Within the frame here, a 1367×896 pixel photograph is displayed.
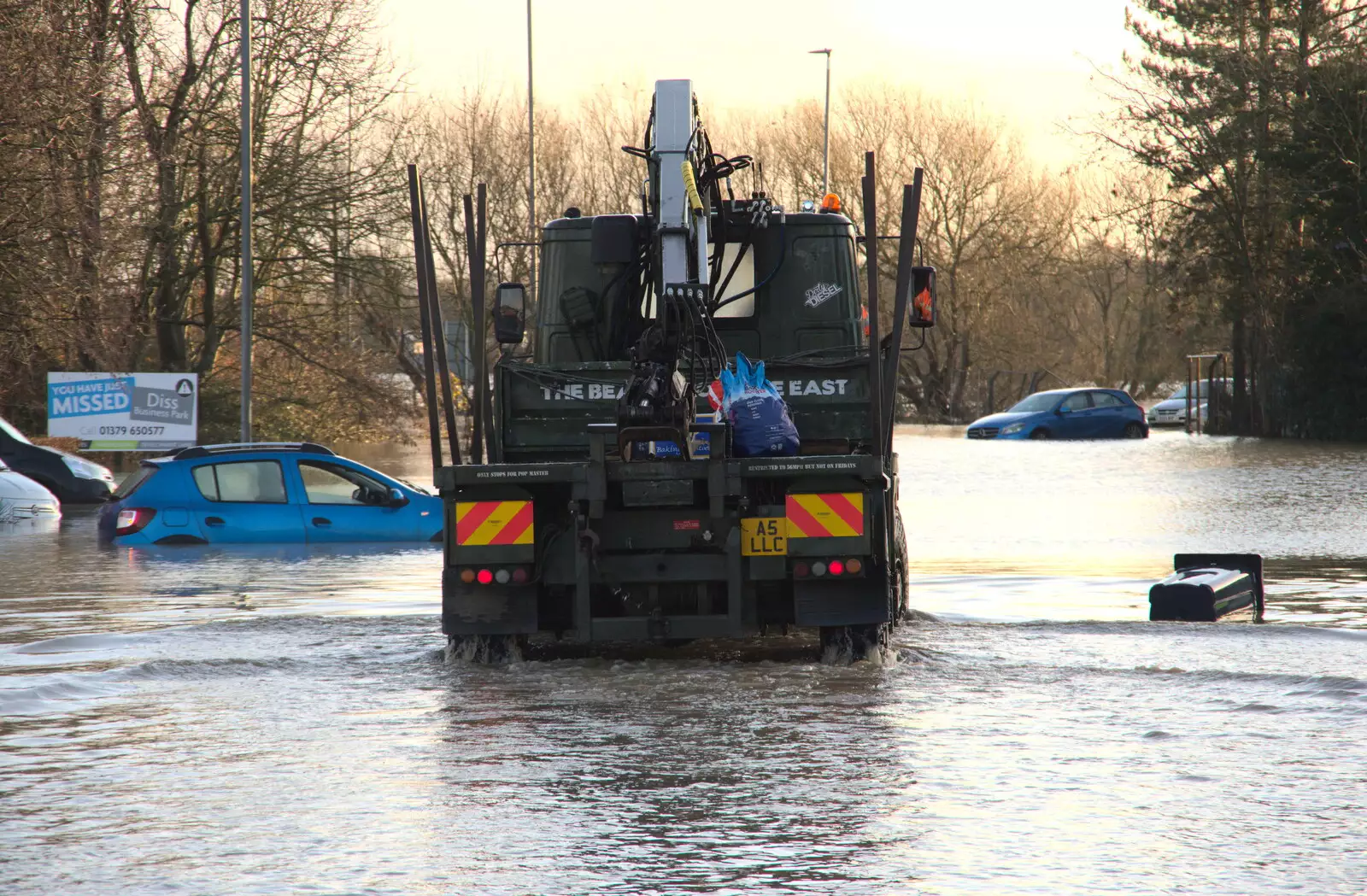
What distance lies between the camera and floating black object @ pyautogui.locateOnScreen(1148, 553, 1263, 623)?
12273 millimetres

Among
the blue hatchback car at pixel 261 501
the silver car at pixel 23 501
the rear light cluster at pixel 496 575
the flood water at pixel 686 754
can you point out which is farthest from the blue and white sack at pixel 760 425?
the silver car at pixel 23 501

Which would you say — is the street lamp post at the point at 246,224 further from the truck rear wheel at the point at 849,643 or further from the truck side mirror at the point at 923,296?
the truck rear wheel at the point at 849,643

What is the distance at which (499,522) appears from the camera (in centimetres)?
994

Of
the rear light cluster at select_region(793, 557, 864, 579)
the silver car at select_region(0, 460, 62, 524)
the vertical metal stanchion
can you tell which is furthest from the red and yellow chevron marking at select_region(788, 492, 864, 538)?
the silver car at select_region(0, 460, 62, 524)

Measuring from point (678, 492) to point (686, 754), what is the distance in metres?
2.43

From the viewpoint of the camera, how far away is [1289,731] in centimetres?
813

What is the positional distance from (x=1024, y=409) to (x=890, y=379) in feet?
137

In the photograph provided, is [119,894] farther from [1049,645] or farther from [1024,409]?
[1024,409]

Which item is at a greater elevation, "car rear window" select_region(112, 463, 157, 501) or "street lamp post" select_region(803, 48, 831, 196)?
"street lamp post" select_region(803, 48, 831, 196)

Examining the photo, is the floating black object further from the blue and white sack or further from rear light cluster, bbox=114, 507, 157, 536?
rear light cluster, bbox=114, 507, 157, 536

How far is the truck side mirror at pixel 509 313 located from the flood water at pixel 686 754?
1993 millimetres

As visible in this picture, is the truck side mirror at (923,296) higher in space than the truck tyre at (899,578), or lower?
higher

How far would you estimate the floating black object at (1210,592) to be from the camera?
40.3ft

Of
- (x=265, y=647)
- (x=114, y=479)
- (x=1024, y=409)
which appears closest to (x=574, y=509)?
(x=265, y=647)
